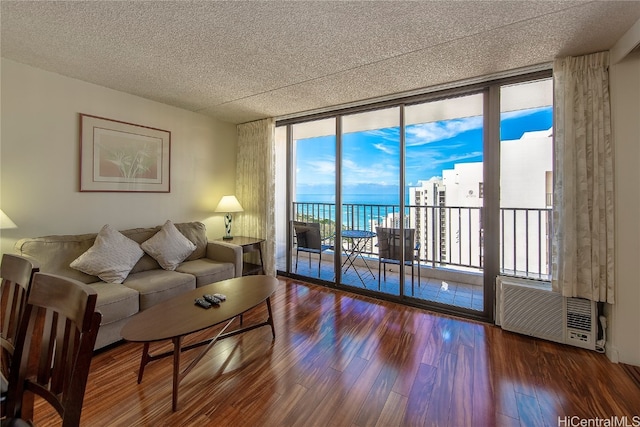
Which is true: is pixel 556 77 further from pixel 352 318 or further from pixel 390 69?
pixel 352 318

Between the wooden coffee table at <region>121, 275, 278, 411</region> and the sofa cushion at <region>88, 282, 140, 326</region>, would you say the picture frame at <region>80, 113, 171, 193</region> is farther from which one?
the wooden coffee table at <region>121, 275, 278, 411</region>

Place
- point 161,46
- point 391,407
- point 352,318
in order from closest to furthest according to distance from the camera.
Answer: point 391,407 → point 161,46 → point 352,318

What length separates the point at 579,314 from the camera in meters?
2.19

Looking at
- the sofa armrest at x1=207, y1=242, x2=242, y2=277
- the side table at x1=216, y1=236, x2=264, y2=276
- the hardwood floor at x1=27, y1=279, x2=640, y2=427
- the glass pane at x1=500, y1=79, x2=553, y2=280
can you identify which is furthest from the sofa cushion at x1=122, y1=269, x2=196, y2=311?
the glass pane at x1=500, y1=79, x2=553, y2=280

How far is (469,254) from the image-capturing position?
12.8 feet

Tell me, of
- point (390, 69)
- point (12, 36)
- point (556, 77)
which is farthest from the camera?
point (390, 69)

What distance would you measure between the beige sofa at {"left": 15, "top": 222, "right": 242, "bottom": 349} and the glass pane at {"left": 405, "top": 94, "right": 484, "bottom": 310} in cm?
248

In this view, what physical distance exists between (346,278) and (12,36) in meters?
3.99

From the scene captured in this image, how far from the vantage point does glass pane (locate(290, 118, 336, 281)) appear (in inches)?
156

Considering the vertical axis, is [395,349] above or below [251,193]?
below

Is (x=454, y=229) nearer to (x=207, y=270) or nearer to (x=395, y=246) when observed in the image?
(x=395, y=246)

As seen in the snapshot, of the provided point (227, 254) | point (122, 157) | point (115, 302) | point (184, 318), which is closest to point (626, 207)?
point (184, 318)

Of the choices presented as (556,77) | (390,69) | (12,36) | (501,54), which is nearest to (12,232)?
(12,36)

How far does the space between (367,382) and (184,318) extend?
1.29 meters
